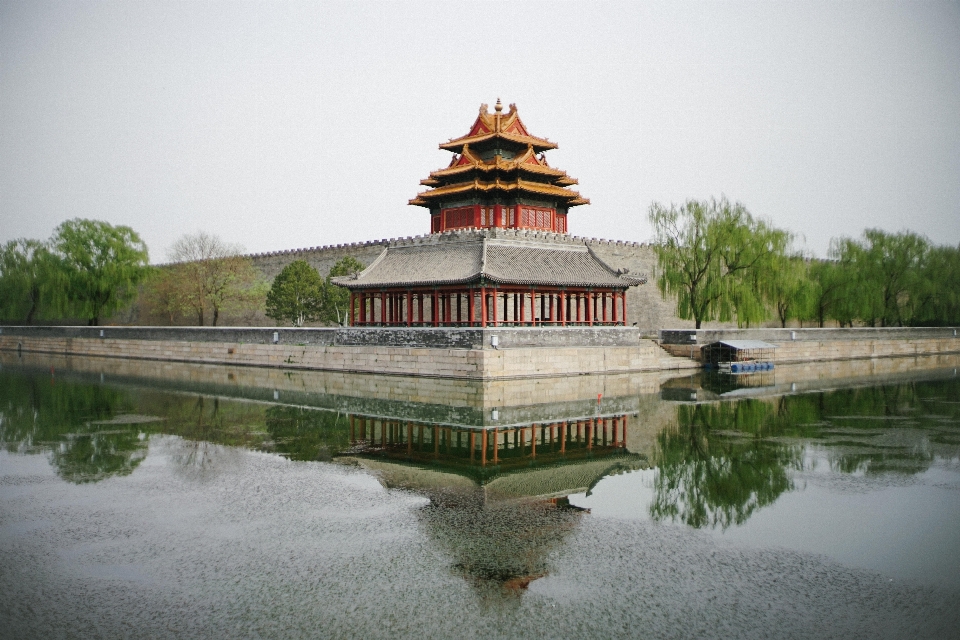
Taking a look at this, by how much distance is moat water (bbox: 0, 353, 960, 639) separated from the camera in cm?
607

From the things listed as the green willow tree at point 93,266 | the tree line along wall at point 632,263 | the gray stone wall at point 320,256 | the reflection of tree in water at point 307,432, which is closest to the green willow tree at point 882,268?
the tree line along wall at point 632,263

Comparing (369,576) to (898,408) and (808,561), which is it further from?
(898,408)

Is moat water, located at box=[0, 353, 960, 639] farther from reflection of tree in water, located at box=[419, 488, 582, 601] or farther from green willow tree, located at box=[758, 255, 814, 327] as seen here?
green willow tree, located at box=[758, 255, 814, 327]

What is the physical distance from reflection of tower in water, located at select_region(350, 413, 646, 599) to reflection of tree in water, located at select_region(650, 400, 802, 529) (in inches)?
35.8

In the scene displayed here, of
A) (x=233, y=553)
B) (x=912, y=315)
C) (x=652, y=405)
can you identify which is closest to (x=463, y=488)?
(x=233, y=553)

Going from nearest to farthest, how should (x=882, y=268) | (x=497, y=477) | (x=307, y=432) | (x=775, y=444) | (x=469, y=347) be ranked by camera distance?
(x=497, y=477) → (x=775, y=444) → (x=307, y=432) → (x=469, y=347) → (x=882, y=268)

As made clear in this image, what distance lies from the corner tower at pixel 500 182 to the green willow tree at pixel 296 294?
7214 mm

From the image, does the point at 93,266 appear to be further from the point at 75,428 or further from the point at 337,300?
the point at 75,428

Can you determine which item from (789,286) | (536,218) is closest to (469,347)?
(536,218)

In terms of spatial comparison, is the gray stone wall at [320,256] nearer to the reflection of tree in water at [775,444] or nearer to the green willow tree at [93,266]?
the green willow tree at [93,266]

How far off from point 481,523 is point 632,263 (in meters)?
31.3

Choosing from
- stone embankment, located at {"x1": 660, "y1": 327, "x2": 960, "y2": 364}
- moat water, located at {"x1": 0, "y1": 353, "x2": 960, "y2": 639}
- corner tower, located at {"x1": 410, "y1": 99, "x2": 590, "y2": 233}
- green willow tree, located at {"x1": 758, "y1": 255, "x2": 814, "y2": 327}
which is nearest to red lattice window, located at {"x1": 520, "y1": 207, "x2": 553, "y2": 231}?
corner tower, located at {"x1": 410, "y1": 99, "x2": 590, "y2": 233}

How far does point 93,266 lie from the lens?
39.9 meters

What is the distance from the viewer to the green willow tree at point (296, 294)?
113ft
